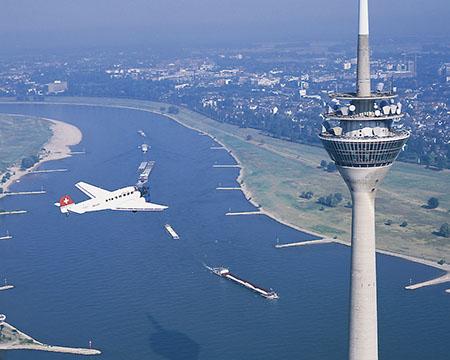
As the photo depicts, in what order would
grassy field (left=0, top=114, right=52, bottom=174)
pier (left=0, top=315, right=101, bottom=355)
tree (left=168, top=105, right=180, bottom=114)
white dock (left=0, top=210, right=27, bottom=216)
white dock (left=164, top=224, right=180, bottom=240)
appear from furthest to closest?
tree (left=168, top=105, right=180, bottom=114) → grassy field (left=0, top=114, right=52, bottom=174) → white dock (left=0, top=210, right=27, bottom=216) → white dock (left=164, top=224, right=180, bottom=240) → pier (left=0, top=315, right=101, bottom=355)

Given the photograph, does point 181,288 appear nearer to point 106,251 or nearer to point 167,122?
point 106,251

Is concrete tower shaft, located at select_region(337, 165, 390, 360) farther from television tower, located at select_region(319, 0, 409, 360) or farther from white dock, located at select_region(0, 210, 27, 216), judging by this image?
white dock, located at select_region(0, 210, 27, 216)

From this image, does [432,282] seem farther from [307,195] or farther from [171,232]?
[307,195]

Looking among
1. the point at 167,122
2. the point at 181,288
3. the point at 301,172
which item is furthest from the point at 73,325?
the point at 167,122

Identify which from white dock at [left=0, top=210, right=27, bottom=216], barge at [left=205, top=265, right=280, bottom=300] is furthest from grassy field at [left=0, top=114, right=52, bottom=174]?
barge at [left=205, top=265, right=280, bottom=300]

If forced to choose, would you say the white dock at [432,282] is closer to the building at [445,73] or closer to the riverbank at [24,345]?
the riverbank at [24,345]
